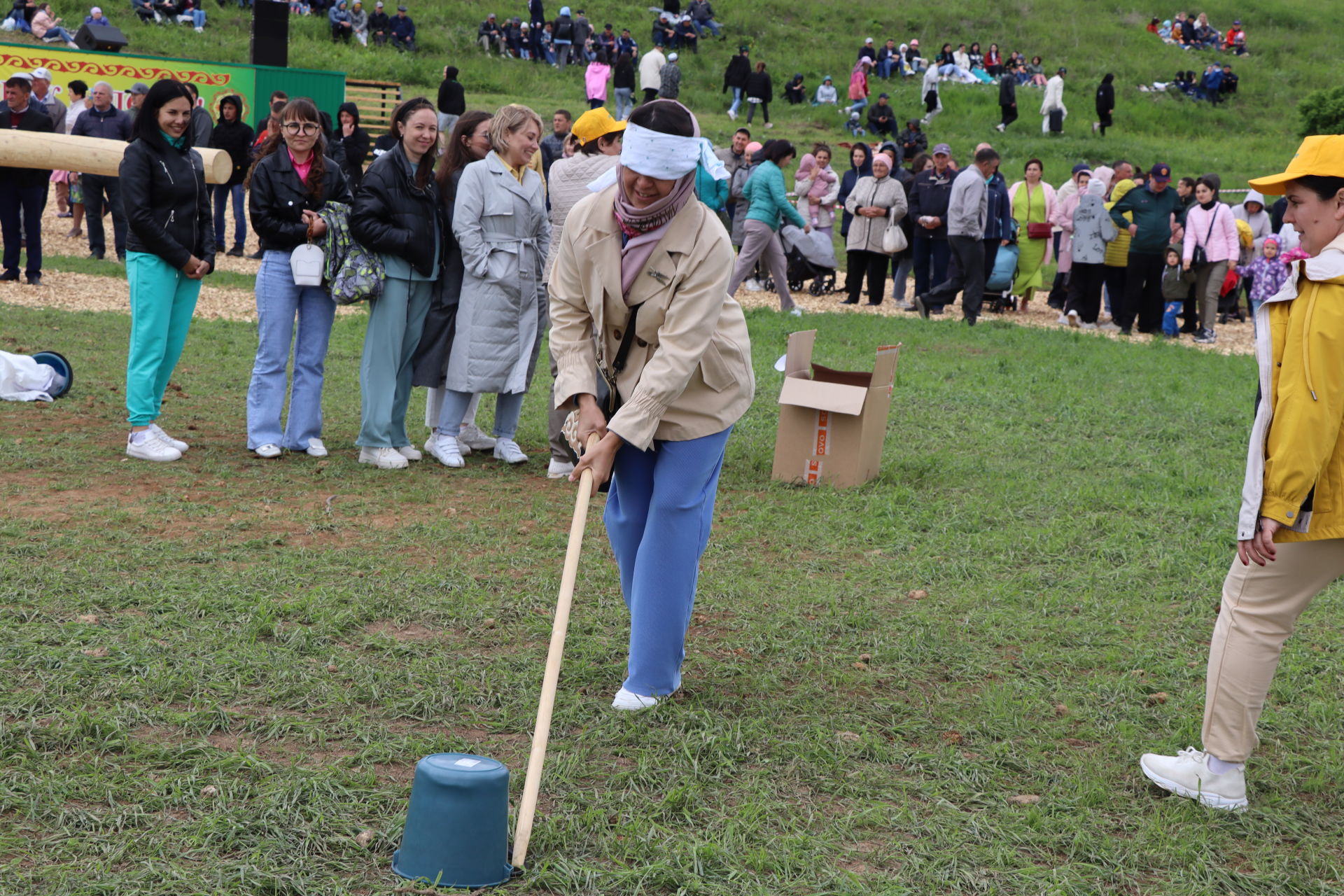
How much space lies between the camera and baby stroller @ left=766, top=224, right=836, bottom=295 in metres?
16.8

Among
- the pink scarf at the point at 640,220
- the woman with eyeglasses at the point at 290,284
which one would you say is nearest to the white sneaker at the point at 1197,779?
the pink scarf at the point at 640,220

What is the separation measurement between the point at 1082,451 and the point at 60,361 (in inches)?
283

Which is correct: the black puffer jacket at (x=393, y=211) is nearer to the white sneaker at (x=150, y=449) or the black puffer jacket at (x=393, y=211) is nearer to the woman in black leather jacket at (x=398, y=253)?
the woman in black leather jacket at (x=398, y=253)

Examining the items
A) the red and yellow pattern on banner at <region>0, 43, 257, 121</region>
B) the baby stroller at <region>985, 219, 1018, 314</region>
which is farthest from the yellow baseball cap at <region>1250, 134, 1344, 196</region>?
the red and yellow pattern on banner at <region>0, 43, 257, 121</region>

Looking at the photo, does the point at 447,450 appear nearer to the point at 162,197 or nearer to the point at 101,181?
the point at 162,197

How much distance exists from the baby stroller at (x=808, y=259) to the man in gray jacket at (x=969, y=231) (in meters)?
1.96

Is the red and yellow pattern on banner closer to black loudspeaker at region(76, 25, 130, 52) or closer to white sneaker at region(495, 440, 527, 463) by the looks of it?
black loudspeaker at region(76, 25, 130, 52)

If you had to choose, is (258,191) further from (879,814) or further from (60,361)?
(879,814)

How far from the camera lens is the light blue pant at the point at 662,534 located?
407cm

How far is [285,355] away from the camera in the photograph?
7.43 m

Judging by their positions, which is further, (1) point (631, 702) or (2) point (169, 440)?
(2) point (169, 440)

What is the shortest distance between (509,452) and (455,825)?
16.2 feet

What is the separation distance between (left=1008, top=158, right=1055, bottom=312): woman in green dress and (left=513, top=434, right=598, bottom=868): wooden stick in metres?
13.2

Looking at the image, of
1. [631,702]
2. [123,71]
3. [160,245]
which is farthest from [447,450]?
[123,71]
